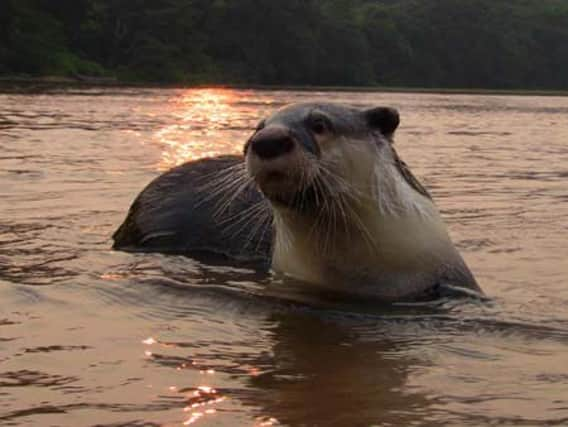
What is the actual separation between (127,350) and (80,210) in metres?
4.19

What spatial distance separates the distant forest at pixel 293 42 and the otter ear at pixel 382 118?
5104 cm

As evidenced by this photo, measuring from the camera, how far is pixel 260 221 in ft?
20.2

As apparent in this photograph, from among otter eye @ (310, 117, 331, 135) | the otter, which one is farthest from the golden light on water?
otter eye @ (310, 117, 331, 135)

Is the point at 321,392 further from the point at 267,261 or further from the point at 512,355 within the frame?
the point at 267,261

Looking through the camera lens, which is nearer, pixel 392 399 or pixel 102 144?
pixel 392 399

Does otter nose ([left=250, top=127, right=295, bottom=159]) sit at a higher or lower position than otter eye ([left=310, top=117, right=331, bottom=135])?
lower

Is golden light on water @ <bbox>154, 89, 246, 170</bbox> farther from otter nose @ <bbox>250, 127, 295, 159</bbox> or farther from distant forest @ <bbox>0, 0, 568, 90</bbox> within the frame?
distant forest @ <bbox>0, 0, 568, 90</bbox>

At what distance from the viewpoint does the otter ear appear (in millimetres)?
5121

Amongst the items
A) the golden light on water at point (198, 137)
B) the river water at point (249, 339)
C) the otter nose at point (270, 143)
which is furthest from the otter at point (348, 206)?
the golden light on water at point (198, 137)

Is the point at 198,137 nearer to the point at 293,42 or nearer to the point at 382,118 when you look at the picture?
the point at 382,118

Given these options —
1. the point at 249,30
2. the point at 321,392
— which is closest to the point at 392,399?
the point at 321,392

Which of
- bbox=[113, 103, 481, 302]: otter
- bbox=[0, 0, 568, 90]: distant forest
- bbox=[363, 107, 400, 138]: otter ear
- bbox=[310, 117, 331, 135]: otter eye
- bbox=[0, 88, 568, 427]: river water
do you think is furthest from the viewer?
bbox=[0, 0, 568, 90]: distant forest

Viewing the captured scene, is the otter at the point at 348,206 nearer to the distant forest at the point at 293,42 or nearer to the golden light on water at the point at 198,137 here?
the golden light on water at the point at 198,137

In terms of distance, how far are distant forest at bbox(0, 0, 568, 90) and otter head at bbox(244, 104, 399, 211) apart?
51110 millimetres
